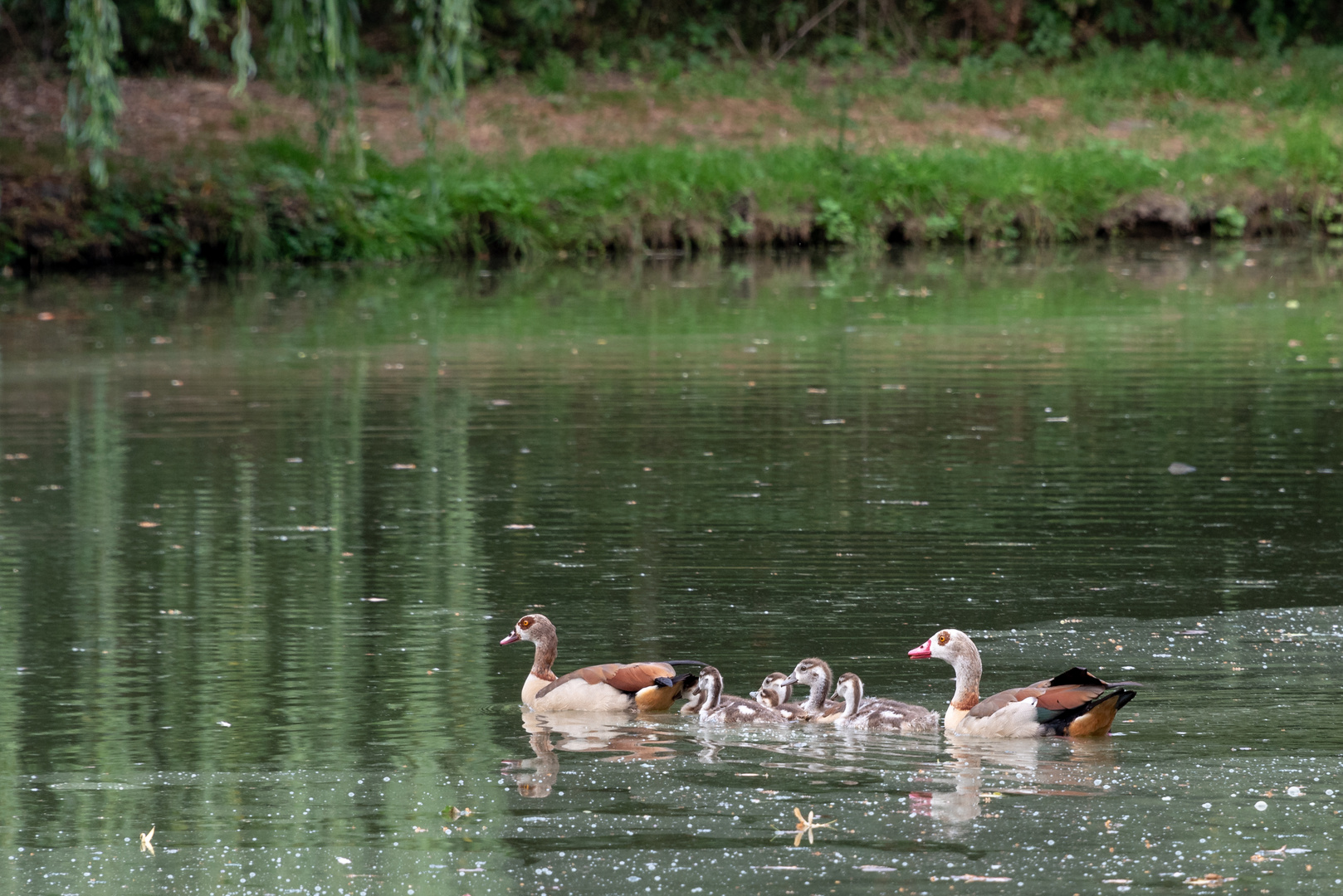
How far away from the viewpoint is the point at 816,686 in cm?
797

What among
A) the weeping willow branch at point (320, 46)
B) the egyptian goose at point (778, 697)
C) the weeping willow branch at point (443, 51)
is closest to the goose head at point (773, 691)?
the egyptian goose at point (778, 697)

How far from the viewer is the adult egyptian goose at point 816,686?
312 inches

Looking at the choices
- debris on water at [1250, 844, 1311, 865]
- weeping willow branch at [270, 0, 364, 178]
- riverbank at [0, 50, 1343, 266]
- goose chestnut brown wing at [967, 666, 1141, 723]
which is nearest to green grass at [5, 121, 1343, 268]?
riverbank at [0, 50, 1343, 266]

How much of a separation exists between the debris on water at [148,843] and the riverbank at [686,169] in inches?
955

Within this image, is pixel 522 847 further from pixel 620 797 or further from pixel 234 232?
pixel 234 232

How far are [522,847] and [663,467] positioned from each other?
24.9 ft

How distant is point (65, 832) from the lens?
262 inches

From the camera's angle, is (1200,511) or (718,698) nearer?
(718,698)

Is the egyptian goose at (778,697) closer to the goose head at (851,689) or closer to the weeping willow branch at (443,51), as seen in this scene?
the goose head at (851,689)

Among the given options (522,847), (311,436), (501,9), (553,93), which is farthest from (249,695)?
(501,9)

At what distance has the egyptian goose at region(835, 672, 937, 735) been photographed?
7.63 meters

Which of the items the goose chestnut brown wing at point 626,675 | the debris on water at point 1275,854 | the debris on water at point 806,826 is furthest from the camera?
the goose chestnut brown wing at point 626,675

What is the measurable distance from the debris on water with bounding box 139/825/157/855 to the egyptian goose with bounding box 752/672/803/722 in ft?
7.55

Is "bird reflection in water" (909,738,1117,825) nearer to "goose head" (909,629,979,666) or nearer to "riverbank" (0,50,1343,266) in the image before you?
"goose head" (909,629,979,666)
